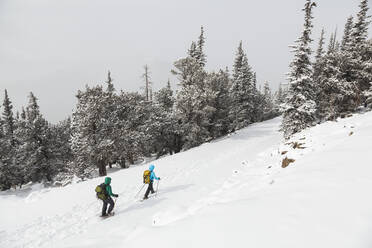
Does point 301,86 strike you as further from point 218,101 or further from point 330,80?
point 218,101

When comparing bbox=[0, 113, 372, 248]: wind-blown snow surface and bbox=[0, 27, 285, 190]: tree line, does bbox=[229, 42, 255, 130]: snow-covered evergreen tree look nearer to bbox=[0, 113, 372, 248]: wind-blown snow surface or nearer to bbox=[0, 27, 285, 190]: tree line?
bbox=[0, 27, 285, 190]: tree line

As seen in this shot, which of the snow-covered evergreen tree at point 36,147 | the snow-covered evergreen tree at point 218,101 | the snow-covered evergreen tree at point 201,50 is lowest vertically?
the snow-covered evergreen tree at point 36,147

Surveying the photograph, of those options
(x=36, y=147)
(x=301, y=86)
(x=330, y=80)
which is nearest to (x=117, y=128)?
(x=36, y=147)

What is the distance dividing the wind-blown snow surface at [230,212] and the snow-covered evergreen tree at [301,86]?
170 inches

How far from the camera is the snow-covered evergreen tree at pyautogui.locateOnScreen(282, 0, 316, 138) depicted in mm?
17516

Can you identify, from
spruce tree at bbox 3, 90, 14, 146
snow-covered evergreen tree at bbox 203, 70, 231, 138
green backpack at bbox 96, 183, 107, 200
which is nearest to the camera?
green backpack at bbox 96, 183, 107, 200

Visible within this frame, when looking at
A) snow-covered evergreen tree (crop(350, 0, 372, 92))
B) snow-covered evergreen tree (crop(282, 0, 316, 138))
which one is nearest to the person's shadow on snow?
snow-covered evergreen tree (crop(282, 0, 316, 138))

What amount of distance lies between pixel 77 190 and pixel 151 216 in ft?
27.6

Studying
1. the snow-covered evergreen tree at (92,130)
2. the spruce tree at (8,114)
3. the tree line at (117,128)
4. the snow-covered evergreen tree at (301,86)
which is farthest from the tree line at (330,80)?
the spruce tree at (8,114)

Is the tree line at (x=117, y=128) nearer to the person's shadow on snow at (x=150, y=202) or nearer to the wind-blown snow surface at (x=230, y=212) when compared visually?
the wind-blown snow surface at (x=230, y=212)

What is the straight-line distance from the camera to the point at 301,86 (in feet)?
58.7

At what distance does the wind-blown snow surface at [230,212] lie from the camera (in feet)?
10.5

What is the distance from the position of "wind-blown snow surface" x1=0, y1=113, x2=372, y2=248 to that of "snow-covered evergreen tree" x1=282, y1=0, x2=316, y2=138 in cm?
432

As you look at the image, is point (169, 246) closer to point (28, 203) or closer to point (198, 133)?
point (28, 203)
